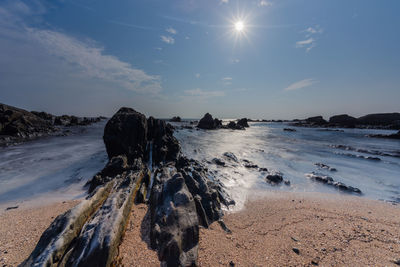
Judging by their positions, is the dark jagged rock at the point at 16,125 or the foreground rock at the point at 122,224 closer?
the foreground rock at the point at 122,224

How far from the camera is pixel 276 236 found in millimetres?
4207

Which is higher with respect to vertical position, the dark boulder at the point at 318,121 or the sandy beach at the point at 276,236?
the dark boulder at the point at 318,121

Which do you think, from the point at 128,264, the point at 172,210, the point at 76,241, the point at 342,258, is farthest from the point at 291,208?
the point at 76,241

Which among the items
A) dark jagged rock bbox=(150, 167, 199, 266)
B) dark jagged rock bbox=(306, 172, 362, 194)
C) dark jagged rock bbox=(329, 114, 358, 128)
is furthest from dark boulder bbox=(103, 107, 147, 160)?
dark jagged rock bbox=(329, 114, 358, 128)

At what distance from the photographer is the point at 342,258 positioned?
3.48 m

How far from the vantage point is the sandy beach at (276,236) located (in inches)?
133

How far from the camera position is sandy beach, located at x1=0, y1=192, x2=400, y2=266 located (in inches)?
133

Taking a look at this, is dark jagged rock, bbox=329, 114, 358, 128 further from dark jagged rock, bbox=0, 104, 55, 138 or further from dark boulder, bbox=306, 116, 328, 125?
dark jagged rock, bbox=0, 104, 55, 138

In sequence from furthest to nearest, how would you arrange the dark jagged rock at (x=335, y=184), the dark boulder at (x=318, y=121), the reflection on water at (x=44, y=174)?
the dark boulder at (x=318, y=121) → the dark jagged rock at (x=335, y=184) → the reflection on water at (x=44, y=174)

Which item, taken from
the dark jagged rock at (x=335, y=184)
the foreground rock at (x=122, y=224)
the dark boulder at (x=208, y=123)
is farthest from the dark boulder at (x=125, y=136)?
the dark boulder at (x=208, y=123)

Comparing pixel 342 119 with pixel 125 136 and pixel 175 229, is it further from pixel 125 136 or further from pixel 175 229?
pixel 175 229

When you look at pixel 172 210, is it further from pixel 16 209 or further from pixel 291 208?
pixel 16 209

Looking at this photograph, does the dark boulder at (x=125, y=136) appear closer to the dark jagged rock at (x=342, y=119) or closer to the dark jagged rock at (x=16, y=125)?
the dark jagged rock at (x=16, y=125)

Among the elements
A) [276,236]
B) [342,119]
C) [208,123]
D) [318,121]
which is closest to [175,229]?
[276,236]
